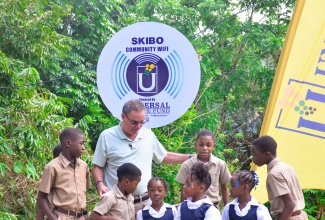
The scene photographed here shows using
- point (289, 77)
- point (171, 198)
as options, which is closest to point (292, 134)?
point (289, 77)

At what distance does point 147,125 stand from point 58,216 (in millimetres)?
1311

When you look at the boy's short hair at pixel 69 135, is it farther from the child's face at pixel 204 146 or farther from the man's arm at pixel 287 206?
the man's arm at pixel 287 206

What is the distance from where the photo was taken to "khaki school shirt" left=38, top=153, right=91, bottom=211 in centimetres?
503

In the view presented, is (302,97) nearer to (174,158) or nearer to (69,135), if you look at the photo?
(174,158)

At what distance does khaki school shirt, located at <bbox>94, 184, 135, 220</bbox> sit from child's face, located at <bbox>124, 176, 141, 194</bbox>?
0.17ft

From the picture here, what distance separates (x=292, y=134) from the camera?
287 inches

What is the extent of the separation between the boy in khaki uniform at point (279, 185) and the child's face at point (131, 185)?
3.28ft

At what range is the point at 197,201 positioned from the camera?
16.2ft

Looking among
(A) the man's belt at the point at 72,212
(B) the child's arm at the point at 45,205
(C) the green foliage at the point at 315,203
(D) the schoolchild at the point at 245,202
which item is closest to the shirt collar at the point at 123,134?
(A) the man's belt at the point at 72,212

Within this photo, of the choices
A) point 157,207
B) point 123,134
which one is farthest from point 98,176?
point 157,207

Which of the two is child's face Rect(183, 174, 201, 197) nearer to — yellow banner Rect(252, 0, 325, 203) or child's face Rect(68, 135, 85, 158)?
child's face Rect(68, 135, 85, 158)

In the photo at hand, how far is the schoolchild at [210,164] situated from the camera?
5516 mm

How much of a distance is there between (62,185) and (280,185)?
1668 millimetres

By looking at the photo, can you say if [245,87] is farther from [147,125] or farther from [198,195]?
[198,195]
